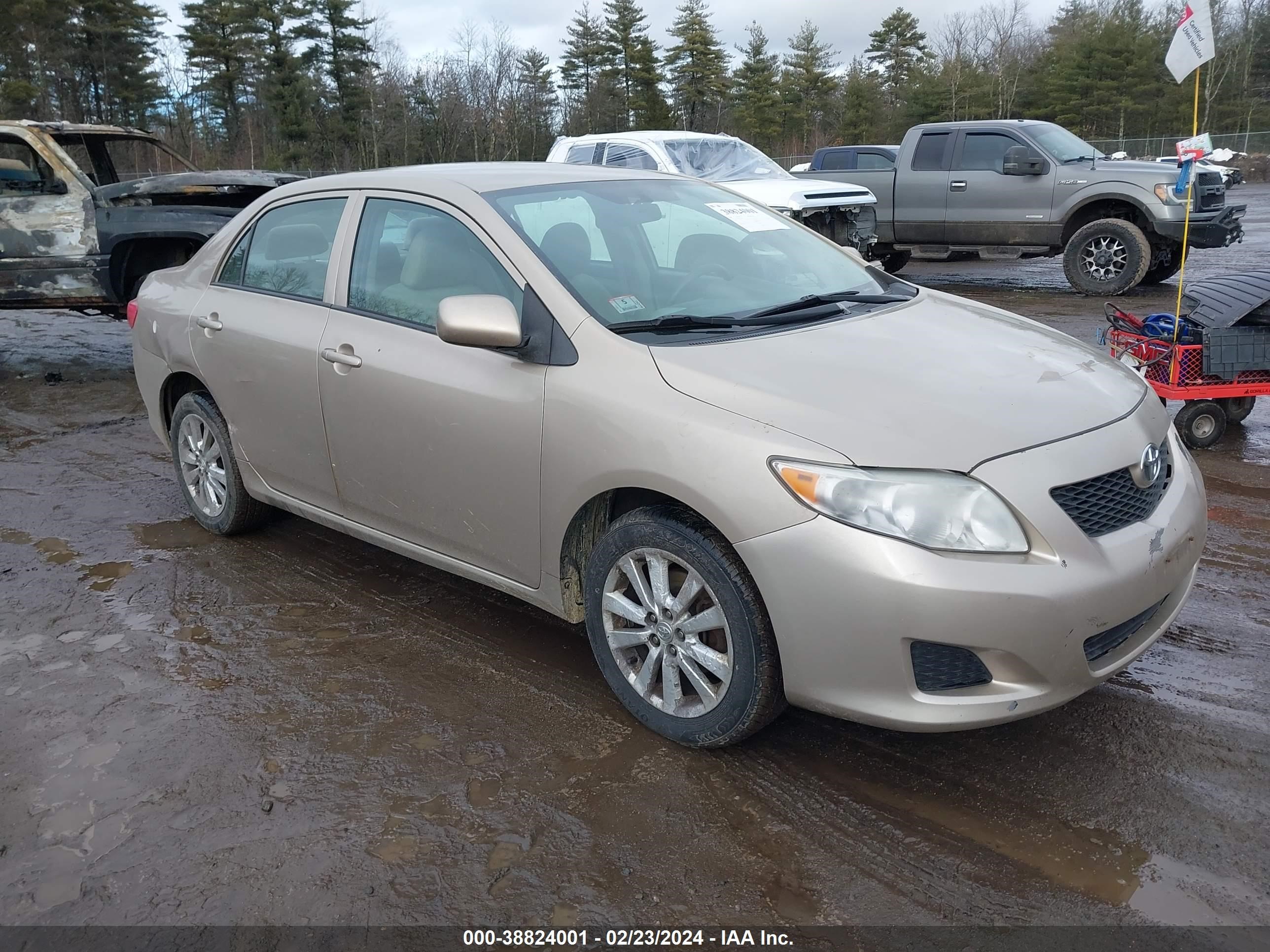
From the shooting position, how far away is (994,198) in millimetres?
13000

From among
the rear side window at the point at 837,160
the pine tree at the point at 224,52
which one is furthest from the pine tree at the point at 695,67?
the rear side window at the point at 837,160

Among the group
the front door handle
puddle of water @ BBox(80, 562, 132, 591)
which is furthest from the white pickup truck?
puddle of water @ BBox(80, 562, 132, 591)

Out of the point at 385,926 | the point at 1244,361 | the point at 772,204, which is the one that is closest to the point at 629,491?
the point at 385,926

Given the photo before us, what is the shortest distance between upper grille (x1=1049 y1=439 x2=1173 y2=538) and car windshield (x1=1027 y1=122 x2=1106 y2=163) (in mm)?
11024

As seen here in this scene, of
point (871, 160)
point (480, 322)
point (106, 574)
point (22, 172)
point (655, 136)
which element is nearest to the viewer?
point (480, 322)

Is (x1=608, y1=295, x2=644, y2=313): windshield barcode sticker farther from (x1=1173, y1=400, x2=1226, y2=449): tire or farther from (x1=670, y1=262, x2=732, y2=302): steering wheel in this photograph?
(x1=1173, y1=400, x2=1226, y2=449): tire

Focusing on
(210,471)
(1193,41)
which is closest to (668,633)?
(210,471)

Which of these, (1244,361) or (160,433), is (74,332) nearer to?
(160,433)

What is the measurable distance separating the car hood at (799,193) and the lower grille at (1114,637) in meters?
8.49

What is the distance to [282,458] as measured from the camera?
436 centimetres

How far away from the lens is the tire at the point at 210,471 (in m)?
4.77

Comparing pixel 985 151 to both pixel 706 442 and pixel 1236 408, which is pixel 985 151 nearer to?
pixel 1236 408

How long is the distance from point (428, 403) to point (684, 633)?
1.26 metres

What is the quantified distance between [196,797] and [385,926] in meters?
0.86
